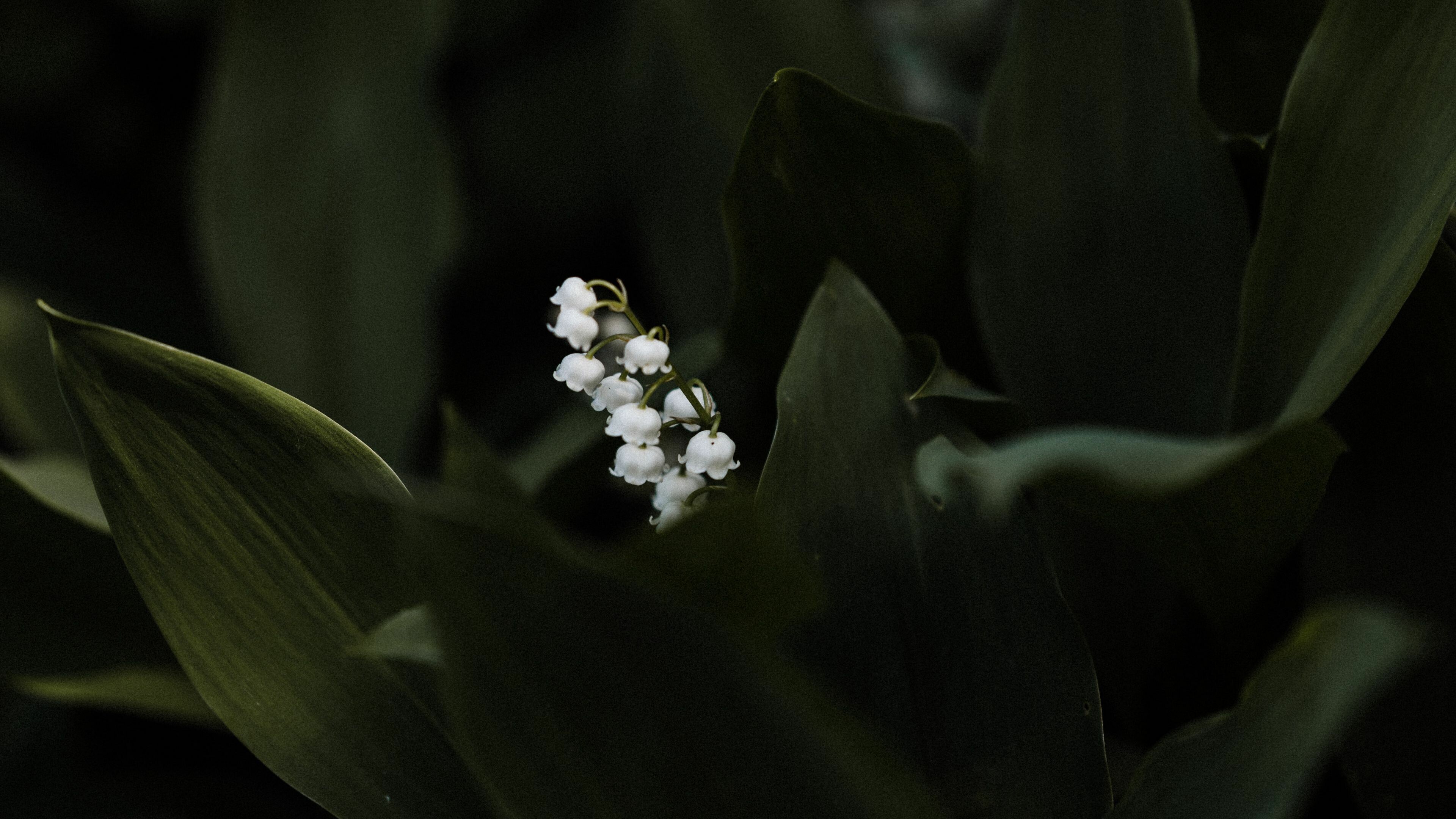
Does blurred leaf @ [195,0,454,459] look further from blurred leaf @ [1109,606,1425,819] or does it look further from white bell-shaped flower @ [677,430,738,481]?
blurred leaf @ [1109,606,1425,819]

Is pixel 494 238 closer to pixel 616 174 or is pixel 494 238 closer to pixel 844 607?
pixel 616 174

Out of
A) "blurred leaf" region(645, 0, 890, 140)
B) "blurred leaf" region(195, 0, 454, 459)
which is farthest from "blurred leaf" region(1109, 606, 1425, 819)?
"blurred leaf" region(195, 0, 454, 459)

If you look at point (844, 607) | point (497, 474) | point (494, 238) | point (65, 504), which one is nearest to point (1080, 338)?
point (844, 607)

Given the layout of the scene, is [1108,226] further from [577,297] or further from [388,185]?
[388,185]

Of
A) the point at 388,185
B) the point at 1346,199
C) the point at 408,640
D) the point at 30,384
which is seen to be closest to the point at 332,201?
the point at 388,185

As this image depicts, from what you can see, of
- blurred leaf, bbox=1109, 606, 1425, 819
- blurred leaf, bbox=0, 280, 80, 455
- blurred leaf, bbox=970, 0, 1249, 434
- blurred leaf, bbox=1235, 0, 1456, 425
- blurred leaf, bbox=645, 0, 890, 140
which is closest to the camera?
blurred leaf, bbox=1109, 606, 1425, 819

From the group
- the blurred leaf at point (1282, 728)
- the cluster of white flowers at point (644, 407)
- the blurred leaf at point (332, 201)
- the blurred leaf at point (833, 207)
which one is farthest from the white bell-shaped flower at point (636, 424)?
the blurred leaf at point (332, 201)
